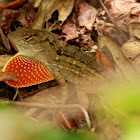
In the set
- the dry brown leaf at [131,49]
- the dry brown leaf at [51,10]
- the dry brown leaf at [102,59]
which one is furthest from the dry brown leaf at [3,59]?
the dry brown leaf at [131,49]

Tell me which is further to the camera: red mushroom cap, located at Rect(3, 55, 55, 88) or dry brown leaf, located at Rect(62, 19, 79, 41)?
dry brown leaf, located at Rect(62, 19, 79, 41)

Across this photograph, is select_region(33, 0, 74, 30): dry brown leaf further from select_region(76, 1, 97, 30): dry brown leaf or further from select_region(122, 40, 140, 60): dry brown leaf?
select_region(122, 40, 140, 60): dry brown leaf

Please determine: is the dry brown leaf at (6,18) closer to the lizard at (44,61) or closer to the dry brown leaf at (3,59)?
the dry brown leaf at (3,59)

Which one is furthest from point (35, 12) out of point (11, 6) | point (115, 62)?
point (115, 62)

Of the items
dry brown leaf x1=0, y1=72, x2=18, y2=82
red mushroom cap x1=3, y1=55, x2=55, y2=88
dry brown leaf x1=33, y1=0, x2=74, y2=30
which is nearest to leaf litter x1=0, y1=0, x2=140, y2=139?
dry brown leaf x1=33, y1=0, x2=74, y2=30

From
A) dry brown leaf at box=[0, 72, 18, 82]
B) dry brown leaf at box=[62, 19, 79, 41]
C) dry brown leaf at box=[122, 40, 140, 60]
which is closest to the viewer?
dry brown leaf at box=[0, 72, 18, 82]

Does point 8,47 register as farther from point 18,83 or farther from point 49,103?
point 49,103
